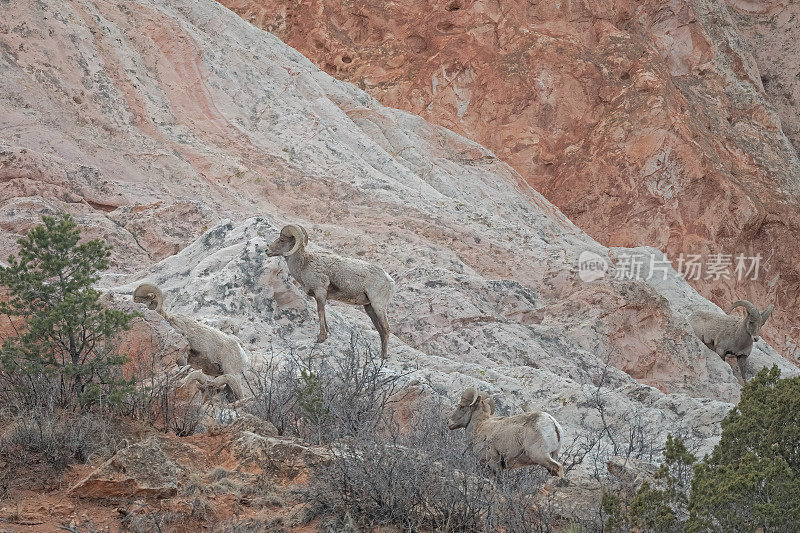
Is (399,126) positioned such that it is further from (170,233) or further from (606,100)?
(606,100)

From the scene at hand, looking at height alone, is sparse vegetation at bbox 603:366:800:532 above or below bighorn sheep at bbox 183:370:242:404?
above

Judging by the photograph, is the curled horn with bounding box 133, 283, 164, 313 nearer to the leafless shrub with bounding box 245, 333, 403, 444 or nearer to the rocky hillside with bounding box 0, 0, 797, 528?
the rocky hillside with bounding box 0, 0, 797, 528

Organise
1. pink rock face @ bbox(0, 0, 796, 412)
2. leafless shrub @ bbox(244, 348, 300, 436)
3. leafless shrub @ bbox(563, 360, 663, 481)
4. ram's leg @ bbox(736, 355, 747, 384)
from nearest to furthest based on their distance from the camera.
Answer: leafless shrub @ bbox(244, 348, 300, 436), leafless shrub @ bbox(563, 360, 663, 481), pink rock face @ bbox(0, 0, 796, 412), ram's leg @ bbox(736, 355, 747, 384)

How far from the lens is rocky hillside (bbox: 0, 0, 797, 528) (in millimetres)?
10625

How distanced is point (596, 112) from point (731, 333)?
14758 millimetres

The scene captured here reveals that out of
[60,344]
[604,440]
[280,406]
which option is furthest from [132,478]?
[604,440]

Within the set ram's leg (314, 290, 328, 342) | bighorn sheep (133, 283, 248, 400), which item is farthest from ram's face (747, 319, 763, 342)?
bighorn sheep (133, 283, 248, 400)

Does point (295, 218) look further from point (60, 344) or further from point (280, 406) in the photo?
point (280, 406)

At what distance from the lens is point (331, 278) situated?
412 inches

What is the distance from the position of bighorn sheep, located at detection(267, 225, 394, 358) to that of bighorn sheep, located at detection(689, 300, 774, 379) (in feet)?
24.4

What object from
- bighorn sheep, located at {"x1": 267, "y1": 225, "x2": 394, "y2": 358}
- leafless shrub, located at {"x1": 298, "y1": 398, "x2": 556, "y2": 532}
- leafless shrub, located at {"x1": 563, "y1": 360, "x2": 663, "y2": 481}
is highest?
leafless shrub, located at {"x1": 298, "y1": 398, "x2": 556, "y2": 532}

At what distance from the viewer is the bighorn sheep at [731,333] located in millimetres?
15477

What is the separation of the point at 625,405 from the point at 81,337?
18.9 ft

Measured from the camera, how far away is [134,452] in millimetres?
5230
